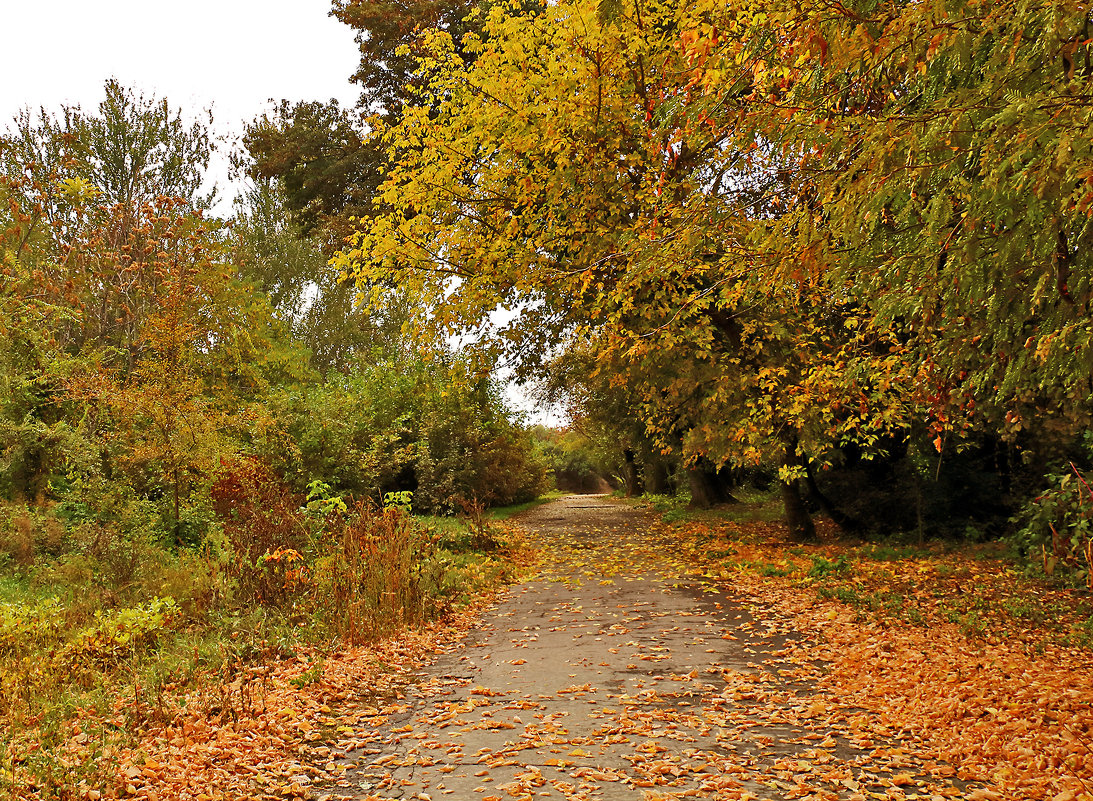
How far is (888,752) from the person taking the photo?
13.6 ft

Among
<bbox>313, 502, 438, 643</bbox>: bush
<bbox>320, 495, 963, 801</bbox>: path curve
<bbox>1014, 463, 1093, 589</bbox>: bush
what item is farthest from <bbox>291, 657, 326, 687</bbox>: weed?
<bbox>1014, 463, 1093, 589</bbox>: bush

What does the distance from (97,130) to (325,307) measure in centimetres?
1349

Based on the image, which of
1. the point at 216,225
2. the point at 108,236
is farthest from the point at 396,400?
the point at 108,236

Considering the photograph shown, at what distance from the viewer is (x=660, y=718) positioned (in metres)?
4.79

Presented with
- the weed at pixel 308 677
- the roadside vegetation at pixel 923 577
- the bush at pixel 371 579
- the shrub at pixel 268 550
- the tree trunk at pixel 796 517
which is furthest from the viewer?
the tree trunk at pixel 796 517

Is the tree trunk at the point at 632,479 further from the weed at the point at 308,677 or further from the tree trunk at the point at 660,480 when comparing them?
the weed at the point at 308,677

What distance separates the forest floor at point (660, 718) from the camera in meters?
3.84

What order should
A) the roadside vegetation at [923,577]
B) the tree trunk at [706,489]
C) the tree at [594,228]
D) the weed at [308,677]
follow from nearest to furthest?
1. the weed at [308,677]
2. the roadside vegetation at [923,577]
3. the tree at [594,228]
4. the tree trunk at [706,489]

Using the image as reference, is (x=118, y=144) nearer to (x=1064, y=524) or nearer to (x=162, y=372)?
(x=162, y=372)

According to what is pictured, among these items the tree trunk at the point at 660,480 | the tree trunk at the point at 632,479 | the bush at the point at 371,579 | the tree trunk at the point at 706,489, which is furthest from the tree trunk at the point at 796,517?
the tree trunk at the point at 632,479

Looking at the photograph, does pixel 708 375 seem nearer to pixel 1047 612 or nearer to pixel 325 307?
pixel 1047 612

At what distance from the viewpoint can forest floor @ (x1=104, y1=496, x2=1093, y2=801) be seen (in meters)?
3.84

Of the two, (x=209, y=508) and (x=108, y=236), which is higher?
(x=108, y=236)

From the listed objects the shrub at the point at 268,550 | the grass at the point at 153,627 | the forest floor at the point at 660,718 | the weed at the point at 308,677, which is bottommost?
the forest floor at the point at 660,718
